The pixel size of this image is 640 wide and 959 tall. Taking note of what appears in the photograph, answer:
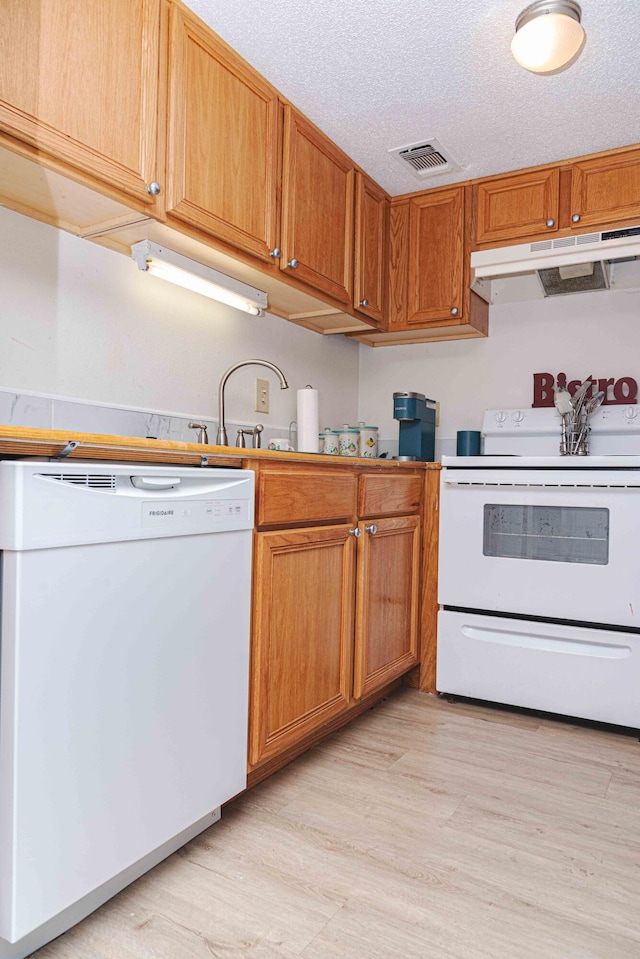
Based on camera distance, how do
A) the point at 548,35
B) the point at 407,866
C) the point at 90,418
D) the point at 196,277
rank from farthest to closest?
the point at 196,277, the point at 90,418, the point at 548,35, the point at 407,866

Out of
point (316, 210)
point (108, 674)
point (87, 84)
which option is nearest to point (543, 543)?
point (316, 210)

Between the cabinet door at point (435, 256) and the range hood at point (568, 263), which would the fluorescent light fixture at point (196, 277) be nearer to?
the cabinet door at point (435, 256)

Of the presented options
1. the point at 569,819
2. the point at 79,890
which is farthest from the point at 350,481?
the point at 79,890

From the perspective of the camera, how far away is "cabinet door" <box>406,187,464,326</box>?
2.61 metres

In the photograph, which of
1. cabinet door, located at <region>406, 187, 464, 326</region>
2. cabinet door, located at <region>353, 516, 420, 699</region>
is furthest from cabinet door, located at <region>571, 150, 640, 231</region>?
cabinet door, located at <region>353, 516, 420, 699</region>

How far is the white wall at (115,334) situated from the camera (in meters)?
1.55

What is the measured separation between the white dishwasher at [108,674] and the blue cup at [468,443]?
1.51 metres

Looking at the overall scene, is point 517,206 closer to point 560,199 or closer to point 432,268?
point 560,199

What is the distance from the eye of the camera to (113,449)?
1140 mm

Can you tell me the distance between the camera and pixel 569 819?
1.55 meters

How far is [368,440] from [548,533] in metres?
0.85

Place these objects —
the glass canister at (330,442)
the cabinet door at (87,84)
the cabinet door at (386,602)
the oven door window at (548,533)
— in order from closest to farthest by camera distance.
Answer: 1. the cabinet door at (87,84)
2. the cabinet door at (386,602)
3. the oven door window at (548,533)
4. the glass canister at (330,442)

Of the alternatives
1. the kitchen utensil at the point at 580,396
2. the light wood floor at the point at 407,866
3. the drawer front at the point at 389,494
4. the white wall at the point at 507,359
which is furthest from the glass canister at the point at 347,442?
the light wood floor at the point at 407,866

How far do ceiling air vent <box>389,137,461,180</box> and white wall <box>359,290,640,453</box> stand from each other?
633mm
